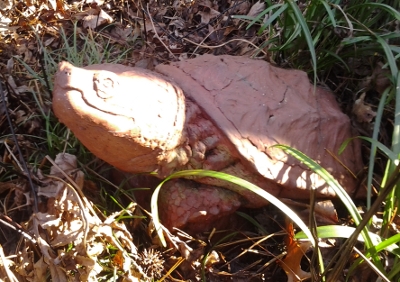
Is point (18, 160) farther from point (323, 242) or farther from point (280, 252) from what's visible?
point (323, 242)

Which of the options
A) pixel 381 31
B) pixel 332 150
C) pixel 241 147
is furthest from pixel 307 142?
pixel 381 31

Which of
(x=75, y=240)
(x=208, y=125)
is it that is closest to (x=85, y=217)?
(x=75, y=240)

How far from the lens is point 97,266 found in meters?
1.51

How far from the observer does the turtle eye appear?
52.1 inches

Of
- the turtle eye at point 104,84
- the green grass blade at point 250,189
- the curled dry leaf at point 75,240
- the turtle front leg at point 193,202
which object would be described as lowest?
the curled dry leaf at point 75,240

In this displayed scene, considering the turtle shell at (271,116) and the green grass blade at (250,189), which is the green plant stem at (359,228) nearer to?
the green grass blade at (250,189)

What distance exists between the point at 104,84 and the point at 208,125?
0.45m

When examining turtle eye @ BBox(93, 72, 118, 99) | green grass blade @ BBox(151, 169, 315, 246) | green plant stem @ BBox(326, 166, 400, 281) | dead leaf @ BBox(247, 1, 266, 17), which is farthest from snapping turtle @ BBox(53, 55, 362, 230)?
dead leaf @ BBox(247, 1, 266, 17)

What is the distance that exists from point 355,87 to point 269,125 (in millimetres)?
636

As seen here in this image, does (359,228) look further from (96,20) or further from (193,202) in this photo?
(96,20)

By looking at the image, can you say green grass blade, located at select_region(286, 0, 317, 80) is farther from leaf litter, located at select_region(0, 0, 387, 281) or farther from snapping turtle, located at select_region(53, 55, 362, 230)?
leaf litter, located at select_region(0, 0, 387, 281)

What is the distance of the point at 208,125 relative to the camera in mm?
1598

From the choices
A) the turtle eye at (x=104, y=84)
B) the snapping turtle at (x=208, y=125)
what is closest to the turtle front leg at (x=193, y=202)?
the snapping turtle at (x=208, y=125)

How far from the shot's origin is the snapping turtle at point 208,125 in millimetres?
1343
